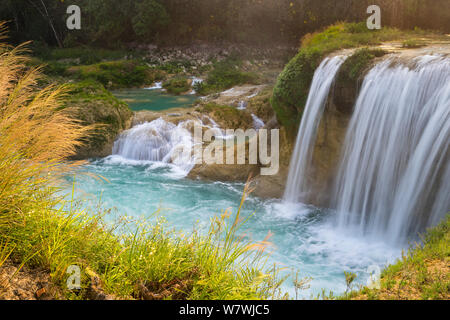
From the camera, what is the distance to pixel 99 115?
12.5 m

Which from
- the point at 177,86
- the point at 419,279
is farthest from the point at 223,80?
the point at 419,279

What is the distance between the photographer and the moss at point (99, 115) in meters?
12.0

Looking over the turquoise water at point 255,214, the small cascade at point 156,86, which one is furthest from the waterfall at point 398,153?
the small cascade at point 156,86

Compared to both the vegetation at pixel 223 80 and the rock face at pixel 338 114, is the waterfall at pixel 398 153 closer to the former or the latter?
the rock face at pixel 338 114

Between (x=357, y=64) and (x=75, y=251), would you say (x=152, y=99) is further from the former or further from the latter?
(x=75, y=251)

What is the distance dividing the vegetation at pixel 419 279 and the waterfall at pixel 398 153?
2024 millimetres

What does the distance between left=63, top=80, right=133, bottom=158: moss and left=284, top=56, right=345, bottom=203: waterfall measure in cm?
633

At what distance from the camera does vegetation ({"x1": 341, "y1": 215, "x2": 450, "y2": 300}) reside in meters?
3.10

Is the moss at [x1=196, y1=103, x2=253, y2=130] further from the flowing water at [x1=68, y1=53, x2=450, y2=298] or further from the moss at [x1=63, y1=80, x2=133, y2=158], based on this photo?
the flowing water at [x1=68, y1=53, x2=450, y2=298]

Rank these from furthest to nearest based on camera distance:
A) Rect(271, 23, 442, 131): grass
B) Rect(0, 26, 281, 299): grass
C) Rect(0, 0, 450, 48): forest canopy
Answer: Rect(0, 0, 450, 48): forest canopy
Rect(271, 23, 442, 131): grass
Rect(0, 26, 281, 299): grass

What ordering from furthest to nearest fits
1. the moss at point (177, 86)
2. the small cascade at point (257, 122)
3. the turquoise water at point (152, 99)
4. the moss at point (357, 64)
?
the moss at point (177, 86), the turquoise water at point (152, 99), the small cascade at point (257, 122), the moss at point (357, 64)

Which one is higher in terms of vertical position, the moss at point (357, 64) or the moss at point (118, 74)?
the moss at point (118, 74)

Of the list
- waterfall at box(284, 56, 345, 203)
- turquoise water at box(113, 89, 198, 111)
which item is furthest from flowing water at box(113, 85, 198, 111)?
waterfall at box(284, 56, 345, 203)
